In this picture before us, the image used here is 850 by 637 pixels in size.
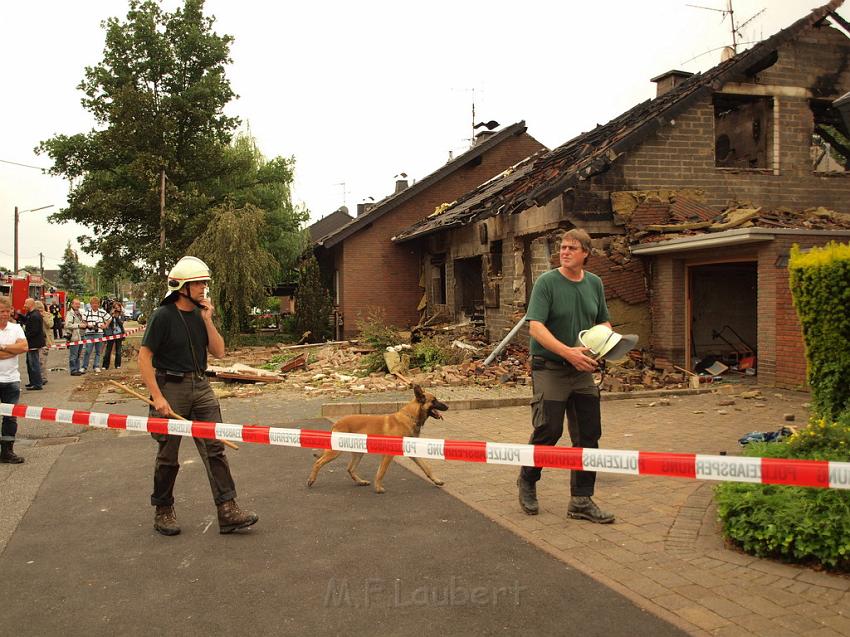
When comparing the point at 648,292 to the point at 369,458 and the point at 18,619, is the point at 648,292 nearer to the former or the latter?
the point at 369,458

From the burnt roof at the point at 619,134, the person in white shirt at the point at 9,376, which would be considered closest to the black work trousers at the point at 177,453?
the person in white shirt at the point at 9,376

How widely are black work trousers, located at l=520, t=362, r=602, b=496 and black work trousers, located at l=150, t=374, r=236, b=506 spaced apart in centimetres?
221

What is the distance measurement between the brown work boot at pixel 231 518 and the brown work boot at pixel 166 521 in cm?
33

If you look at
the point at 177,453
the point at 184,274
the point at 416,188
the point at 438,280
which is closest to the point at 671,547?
the point at 177,453

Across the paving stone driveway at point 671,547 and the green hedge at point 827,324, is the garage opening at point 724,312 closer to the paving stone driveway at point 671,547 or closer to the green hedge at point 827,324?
the paving stone driveway at point 671,547

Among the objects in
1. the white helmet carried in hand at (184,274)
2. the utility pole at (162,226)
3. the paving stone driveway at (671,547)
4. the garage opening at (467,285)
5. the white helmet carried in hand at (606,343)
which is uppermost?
the utility pole at (162,226)

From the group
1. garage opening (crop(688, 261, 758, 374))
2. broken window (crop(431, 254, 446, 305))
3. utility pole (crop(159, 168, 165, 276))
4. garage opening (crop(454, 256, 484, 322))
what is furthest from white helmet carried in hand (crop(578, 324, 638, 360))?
utility pole (crop(159, 168, 165, 276))

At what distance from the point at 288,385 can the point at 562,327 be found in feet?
32.1

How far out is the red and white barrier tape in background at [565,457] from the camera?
310 centimetres

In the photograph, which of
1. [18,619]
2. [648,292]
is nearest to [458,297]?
[648,292]

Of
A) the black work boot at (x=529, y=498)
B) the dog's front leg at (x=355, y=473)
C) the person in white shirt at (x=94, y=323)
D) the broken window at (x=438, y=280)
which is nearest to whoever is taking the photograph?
the black work boot at (x=529, y=498)

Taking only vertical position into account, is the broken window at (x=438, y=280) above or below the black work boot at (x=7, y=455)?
above

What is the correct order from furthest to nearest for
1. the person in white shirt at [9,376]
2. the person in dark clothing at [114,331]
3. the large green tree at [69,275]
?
1. the large green tree at [69,275]
2. the person in dark clothing at [114,331]
3. the person in white shirt at [9,376]

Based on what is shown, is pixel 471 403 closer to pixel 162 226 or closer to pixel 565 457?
pixel 565 457
